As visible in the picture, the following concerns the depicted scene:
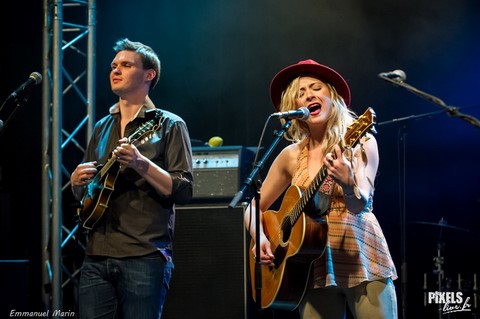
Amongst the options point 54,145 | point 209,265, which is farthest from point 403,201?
point 54,145

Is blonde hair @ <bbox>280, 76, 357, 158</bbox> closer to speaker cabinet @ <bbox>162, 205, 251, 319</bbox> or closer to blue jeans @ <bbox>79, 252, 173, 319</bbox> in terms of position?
blue jeans @ <bbox>79, 252, 173, 319</bbox>

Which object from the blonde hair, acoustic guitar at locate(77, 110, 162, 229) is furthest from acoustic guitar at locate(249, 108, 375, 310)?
acoustic guitar at locate(77, 110, 162, 229)

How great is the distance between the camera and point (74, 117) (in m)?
7.39

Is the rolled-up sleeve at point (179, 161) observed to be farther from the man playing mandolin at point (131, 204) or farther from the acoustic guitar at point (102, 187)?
the acoustic guitar at point (102, 187)

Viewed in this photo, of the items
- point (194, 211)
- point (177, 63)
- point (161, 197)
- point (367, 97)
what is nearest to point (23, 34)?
point (177, 63)

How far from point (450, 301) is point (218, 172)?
7.78 ft

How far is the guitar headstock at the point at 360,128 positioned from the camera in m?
3.03

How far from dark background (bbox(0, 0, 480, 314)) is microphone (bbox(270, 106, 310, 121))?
8.85 feet

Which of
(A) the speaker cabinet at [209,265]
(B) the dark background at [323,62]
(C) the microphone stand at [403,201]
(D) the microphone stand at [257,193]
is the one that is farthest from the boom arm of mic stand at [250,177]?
(B) the dark background at [323,62]

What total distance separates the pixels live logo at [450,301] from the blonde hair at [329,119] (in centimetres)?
297

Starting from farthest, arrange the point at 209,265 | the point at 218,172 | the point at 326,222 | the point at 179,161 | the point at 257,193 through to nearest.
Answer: the point at 218,172 → the point at 209,265 → the point at 179,161 → the point at 257,193 → the point at 326,222

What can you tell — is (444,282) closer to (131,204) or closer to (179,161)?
(179,161)

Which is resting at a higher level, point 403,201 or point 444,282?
point 403,201

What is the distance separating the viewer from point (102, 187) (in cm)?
353
